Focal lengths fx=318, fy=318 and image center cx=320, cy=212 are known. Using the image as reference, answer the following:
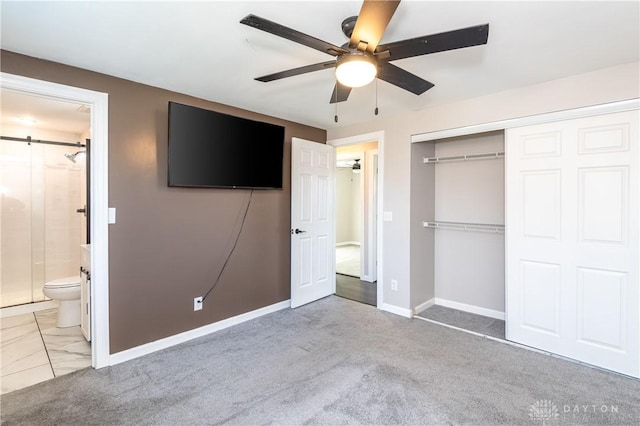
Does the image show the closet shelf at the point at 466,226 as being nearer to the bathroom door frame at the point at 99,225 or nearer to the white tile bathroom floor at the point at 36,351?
the bathroom door frame at the point at 99,225

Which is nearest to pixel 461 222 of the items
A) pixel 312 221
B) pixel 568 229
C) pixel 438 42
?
pixel 568 229

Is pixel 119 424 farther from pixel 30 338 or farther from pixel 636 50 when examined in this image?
pixel 636 50

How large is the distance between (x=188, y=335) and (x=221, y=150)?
179cm

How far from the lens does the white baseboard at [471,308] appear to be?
3561 millimetres

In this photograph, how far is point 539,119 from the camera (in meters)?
2.72

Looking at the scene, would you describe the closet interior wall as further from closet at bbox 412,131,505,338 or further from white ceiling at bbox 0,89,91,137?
white ceiling at bbox 0,89,91,137

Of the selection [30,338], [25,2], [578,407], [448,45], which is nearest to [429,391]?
[578,407]

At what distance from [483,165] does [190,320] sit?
3.54 m

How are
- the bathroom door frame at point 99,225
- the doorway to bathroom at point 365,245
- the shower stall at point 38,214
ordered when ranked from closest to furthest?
the bathroom door frame at point 99,225, the shower stall at point 38,214, the doorway to bathroom at point 365,245

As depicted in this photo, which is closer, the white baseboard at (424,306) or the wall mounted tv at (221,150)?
the wall mounted tv at (221,150)

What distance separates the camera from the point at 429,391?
2.20 meters

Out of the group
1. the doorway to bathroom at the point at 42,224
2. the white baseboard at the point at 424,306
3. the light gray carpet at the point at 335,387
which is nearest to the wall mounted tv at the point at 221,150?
the doorway to bathroom at the point at 42,224

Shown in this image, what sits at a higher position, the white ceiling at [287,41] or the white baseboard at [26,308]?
the white ceiling at [287,41]

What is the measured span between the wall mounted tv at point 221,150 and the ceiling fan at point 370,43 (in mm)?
1308
